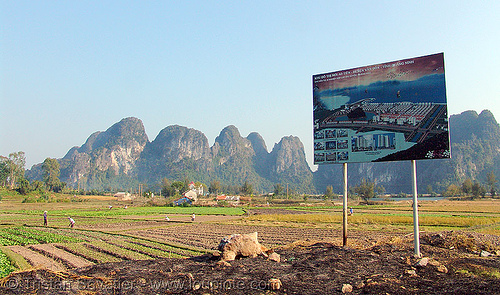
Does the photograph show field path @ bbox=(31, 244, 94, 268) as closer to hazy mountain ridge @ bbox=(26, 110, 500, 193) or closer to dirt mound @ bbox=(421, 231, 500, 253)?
dirt mound @ bbox=(421, 231, 500, 253)

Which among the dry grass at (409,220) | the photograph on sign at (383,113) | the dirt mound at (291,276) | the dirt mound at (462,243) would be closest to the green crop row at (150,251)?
the dirt mound at (291,276)

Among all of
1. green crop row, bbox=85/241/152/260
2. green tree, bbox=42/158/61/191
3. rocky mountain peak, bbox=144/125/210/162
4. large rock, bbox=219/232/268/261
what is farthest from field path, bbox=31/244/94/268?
rocky mountain peak, bbox=144/125/210/162

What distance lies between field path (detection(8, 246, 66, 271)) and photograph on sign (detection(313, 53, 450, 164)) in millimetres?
9057

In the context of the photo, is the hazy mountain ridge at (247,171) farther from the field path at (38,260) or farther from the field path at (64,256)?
the field path at (38,260)

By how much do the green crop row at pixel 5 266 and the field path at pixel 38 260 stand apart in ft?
2.03

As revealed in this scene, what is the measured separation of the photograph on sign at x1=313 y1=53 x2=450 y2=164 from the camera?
9117 millimetres

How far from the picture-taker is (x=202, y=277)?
6.92 metres

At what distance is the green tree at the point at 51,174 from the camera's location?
98.2 metres

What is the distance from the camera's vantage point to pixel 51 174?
339ft

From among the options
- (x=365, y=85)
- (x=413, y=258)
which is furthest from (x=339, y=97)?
(x=413, y=258)

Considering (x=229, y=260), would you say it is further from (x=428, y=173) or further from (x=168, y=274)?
(x=428, y=173)

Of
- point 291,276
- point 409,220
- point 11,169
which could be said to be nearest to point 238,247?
point 291,276

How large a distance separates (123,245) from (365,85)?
1209 cm

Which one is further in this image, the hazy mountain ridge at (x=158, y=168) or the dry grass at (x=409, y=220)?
the hazy mountain ridge at (x=158, y=168)
